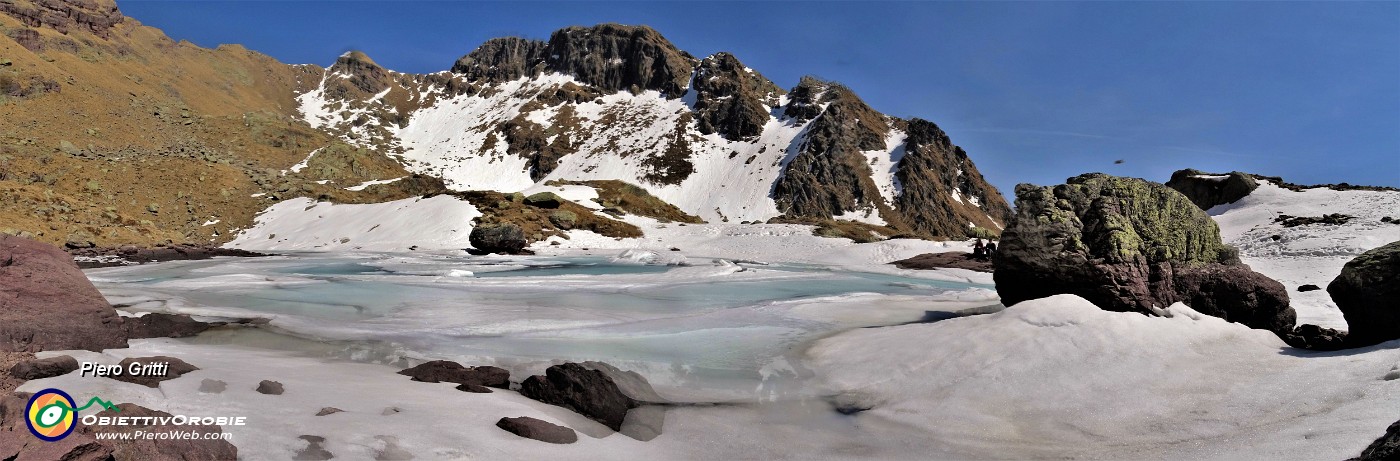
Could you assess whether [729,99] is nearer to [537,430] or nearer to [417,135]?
[417,135]

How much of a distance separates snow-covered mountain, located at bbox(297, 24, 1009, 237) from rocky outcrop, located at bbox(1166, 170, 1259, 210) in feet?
119

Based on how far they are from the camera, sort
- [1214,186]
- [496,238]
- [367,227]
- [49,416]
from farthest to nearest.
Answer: [367,227] < [1214,186] < [496,238] < [49,416]

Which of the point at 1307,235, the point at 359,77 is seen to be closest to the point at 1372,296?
the point at 1307,235

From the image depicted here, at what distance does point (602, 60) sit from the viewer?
125 meters

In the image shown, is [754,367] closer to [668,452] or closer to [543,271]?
[668,452]

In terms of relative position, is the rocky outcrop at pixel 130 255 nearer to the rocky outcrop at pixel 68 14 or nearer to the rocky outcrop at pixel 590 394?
the rocky outcrop at pixel 590 394

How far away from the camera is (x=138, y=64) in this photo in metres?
81.8

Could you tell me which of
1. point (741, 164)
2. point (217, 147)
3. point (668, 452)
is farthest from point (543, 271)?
point (741, 164)

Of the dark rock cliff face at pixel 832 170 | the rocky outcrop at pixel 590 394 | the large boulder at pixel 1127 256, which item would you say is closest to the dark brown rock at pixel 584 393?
the rocky outcrop at pixel 590 394

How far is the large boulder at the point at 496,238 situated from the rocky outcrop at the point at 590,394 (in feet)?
91.3

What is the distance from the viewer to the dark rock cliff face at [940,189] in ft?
276

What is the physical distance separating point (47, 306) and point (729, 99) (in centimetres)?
10261

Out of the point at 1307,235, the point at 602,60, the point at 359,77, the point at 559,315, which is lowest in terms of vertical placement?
the point at 559,315

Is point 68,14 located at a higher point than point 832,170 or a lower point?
higher
